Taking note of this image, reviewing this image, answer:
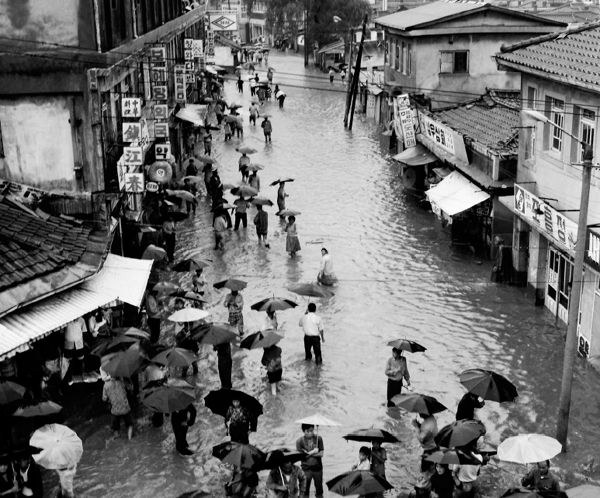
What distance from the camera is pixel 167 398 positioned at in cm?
1557

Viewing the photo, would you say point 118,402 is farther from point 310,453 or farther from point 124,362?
point 310,453

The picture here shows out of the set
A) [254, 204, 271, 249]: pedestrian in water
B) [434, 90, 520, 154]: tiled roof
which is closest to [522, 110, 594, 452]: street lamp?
[434, 90, 520, 154]: tiled roof

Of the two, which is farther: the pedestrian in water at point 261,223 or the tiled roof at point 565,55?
the pedestrian in water at point 261,223

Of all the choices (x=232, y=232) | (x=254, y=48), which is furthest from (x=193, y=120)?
(x=254, y=48)

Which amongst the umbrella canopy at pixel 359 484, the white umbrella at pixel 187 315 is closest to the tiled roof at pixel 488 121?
the white umbrella at pixel 187 315

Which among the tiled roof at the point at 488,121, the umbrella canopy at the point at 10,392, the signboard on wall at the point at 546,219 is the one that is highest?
the tiled roof at the point at 488,121

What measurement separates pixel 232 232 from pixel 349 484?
802 inches

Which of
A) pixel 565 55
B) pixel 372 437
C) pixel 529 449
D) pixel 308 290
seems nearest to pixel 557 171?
pixel 565 55

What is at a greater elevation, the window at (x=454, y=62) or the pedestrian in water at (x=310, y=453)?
the window at (x=454, y=62)

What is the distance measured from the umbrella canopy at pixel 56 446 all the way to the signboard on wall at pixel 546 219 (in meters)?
11.5

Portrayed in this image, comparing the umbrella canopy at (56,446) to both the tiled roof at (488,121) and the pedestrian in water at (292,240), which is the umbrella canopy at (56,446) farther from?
the tiled roof at (488,121)

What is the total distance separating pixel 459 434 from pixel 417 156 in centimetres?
2404

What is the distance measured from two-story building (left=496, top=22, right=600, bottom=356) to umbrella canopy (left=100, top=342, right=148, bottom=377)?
9.55m

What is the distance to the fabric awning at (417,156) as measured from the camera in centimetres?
3669
